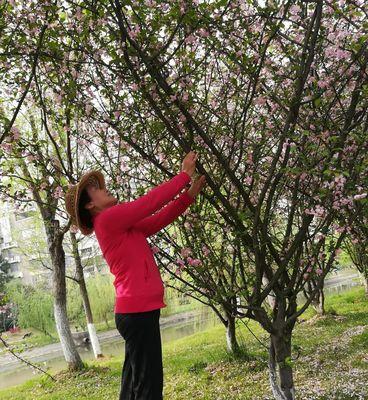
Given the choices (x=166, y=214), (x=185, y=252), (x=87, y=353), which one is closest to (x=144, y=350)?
(x=166, y=214)

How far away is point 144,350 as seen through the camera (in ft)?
10.0

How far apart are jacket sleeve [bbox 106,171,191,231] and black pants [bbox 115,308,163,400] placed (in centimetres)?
61

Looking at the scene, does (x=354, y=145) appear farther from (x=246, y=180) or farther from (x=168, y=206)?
(x=246, y=180)

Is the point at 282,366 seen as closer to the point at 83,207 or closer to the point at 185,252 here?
the point at 185,252

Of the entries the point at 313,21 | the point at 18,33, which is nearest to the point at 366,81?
the point at 313,21

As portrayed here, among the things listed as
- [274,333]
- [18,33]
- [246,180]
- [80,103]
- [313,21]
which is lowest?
[274,333]

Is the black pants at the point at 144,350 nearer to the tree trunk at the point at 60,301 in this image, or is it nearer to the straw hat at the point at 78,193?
the straw hat at the point at 78,193

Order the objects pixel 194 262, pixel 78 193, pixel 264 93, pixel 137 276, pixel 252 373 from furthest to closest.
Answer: pixel 252 373
pixel 194 262
pixel 264 93
pixel 78 193
pixel 137 276

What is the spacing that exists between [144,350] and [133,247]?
0.67m

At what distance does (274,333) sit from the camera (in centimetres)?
421

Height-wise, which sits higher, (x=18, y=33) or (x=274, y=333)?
(x=18, y=33)

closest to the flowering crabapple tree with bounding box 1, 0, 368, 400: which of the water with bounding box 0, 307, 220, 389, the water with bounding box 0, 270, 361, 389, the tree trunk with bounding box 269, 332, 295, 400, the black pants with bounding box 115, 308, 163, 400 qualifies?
the tree trunk with bounding box 269, 332, 295, 400

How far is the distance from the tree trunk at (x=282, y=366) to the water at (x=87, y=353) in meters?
11.7

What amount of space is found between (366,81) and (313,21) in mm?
773
